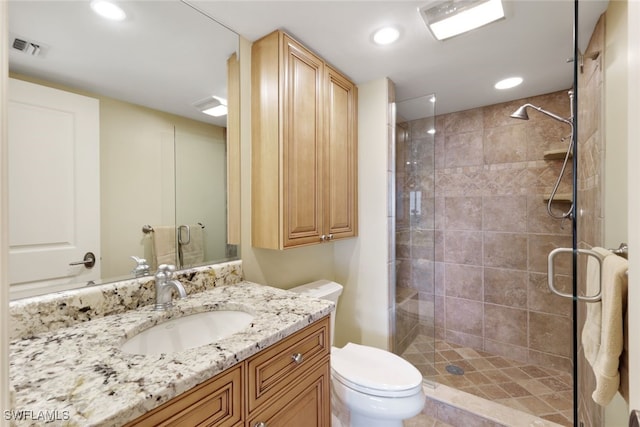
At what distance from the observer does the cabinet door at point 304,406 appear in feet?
2.77

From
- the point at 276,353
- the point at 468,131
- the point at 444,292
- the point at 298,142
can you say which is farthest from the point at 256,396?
the point at 468,131

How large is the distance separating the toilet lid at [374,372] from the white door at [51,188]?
→ 1.23 metres

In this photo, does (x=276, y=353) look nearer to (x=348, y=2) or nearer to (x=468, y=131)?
(x=348, y=2)

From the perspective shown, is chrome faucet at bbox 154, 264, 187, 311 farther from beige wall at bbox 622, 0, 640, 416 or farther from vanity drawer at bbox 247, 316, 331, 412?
beige wall at bbox 622, 0, 640, 416

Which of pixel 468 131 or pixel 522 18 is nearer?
pixel 522 18

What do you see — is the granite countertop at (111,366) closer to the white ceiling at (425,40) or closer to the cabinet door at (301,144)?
the cabinet door at (301,144)

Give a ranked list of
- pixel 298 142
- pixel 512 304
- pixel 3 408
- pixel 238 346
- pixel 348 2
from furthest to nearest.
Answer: pixel 512 304 < pixel 298 142 < pixel 348 2 < pixel 238 346 < pixel 3 408

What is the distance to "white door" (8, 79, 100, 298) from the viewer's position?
0.84 meters

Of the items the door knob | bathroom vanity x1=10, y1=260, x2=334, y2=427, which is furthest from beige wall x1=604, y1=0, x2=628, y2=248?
the door knob

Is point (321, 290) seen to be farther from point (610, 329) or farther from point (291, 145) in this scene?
point (610, 329)

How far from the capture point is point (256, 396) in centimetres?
80

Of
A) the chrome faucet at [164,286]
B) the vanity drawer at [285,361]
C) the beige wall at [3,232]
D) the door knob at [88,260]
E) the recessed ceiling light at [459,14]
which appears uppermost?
the recessed ceiling light at [459,14]

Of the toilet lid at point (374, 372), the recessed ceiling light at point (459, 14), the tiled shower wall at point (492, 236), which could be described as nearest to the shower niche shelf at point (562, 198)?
the tiled shower wall at point (492, 236)

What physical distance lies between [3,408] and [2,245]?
0.19m
